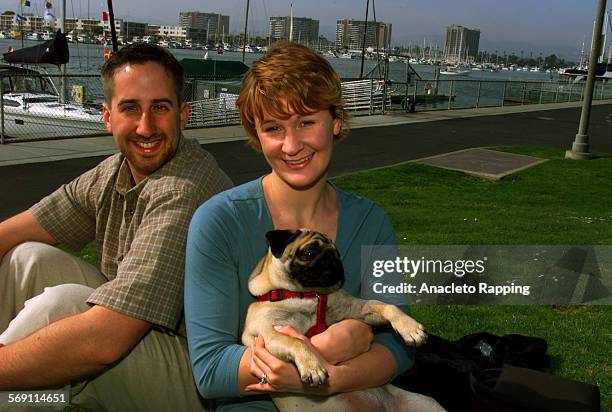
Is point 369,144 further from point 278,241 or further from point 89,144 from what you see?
point 278,241

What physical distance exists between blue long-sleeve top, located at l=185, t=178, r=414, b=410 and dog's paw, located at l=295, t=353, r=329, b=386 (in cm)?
30

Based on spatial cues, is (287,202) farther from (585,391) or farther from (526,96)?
(526,96)

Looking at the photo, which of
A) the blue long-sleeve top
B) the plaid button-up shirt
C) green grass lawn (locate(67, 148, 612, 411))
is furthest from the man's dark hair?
green grass lawn (locate(67, 148, 612, 411))

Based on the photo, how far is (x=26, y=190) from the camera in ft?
36.7

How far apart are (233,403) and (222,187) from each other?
1102 millimetres

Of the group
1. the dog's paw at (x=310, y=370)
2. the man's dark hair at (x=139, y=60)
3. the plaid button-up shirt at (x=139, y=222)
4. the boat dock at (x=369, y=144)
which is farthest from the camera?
the boat dock at (x=369, y=144)

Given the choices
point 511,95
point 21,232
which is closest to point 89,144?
point 21,232

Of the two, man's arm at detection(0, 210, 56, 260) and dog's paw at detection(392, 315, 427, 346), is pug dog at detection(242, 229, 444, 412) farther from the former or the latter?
man's arm at detection(0, 210, 56, 260)

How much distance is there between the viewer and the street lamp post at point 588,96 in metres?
16.4

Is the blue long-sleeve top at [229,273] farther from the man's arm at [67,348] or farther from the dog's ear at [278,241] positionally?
the man's arm at [67,348]

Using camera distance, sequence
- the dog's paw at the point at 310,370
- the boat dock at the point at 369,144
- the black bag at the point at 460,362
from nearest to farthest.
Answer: the dog's paw at the point at 310,370 → the black bag at the point at 460,362 → the boat dock at the point at 369,144

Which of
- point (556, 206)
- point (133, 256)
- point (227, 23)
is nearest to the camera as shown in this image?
point (133, 256)

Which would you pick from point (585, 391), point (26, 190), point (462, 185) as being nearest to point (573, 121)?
point (462, 185)

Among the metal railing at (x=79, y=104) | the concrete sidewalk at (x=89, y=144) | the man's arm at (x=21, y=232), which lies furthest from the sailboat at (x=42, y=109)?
the man's arm at (x=21, y=232)
